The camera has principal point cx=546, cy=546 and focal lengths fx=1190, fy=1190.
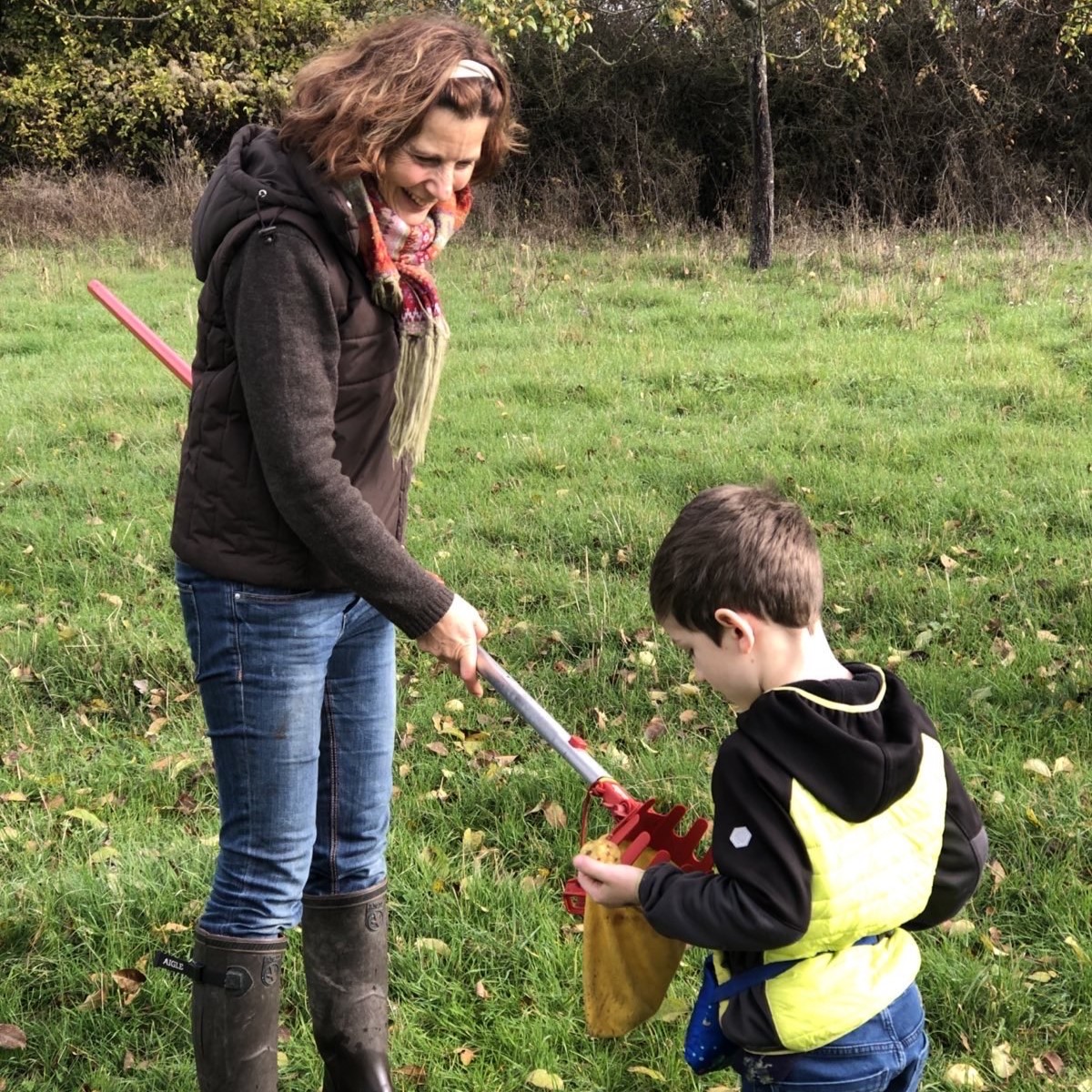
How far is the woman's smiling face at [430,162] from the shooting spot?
7.51 feet

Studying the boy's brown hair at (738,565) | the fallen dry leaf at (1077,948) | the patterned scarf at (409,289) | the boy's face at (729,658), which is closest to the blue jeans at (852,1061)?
the boy's face at (729,658)

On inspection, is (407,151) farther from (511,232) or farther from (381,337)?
(511,232)

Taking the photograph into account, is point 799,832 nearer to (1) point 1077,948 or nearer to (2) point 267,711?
(2) point 267,711

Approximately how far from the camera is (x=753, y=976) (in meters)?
1.96

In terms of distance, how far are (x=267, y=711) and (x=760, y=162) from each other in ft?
46.2

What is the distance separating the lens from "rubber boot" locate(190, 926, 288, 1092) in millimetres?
2508

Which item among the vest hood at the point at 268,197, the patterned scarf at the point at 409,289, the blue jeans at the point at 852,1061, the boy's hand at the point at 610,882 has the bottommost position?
the blue jeans at the point at 852,1061

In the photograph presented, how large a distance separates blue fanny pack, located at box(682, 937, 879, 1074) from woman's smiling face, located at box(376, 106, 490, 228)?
155 centimetres

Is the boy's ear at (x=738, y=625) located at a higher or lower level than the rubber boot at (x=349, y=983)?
higher

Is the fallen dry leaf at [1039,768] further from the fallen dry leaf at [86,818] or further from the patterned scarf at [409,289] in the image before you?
the fallen dry leaf at [86,818]

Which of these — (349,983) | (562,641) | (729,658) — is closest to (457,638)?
(729,658)

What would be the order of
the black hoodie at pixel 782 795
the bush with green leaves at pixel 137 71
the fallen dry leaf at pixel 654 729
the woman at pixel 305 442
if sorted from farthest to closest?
the bush with green leaves at pixel 137 71 < the fallen dry leaf at pixel 654 729 < the woman at pixel 305 442 < the black hoodie at pixel 782 795

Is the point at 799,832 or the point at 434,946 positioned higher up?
the point at 799,832

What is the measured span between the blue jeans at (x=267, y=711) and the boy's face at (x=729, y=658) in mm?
787
